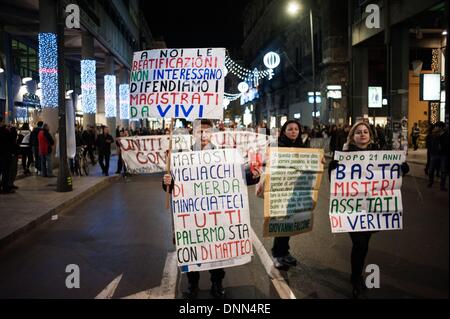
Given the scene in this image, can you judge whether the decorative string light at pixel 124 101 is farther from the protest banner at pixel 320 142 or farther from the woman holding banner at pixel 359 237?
the woman holding banner at pixel 359 237

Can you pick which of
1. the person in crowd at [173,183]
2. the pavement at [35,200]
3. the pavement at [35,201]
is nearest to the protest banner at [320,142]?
the pavement at [35,200]

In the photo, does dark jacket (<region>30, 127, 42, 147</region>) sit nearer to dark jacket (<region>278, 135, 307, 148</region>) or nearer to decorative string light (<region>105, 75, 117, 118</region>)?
dark jacket (<region>278, 135, 307, 148</region>)

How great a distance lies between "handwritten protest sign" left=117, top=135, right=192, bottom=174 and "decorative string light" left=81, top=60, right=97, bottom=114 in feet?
74.0

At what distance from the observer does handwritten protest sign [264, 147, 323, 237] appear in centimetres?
631

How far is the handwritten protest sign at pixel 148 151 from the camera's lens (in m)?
6.30

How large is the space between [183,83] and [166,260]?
2.61m

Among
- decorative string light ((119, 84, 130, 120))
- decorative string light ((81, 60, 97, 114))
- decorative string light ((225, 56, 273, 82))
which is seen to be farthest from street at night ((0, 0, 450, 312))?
decorative string light ((225, 56, 273, 82))

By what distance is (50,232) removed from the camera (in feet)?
31.2

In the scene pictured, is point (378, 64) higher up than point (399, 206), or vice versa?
point (378, 64)

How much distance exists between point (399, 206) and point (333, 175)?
885mm

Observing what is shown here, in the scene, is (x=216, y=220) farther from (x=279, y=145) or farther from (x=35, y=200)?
(x=35, y=200)

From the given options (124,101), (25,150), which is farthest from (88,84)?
(124,101)
